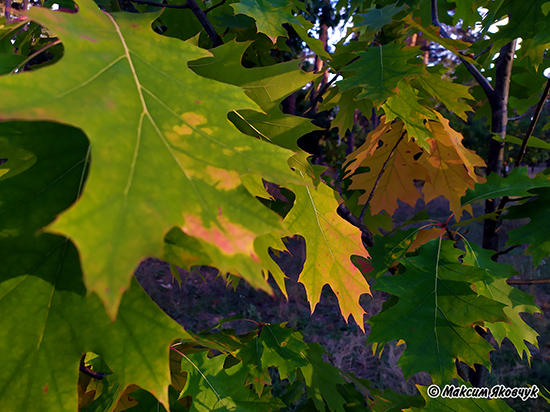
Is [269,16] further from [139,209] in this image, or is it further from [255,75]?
[139,209]

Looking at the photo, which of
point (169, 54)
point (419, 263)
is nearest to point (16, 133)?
point (169, 54)

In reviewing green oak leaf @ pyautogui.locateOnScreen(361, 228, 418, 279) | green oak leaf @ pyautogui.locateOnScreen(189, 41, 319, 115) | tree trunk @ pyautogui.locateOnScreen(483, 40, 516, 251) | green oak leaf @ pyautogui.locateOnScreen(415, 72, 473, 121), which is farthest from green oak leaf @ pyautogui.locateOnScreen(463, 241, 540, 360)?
green oak leaf @ pyautogui.locateOnScreen(189, 41, 319, 115)

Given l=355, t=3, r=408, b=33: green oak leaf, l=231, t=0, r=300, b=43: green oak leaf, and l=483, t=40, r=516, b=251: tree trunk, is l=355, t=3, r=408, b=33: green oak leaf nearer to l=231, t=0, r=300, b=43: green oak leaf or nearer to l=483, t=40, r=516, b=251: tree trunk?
l=231, t=0, r=300, b=43: green oak leaf

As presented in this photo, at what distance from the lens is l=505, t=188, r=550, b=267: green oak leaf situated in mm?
1285

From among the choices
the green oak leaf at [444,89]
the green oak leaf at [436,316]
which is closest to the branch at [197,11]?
the green oak leaf at [444,89]

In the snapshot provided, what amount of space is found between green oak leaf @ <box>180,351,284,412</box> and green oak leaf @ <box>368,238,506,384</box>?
42 cm

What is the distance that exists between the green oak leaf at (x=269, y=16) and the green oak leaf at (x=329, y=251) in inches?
20.7

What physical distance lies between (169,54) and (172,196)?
11.9 inches

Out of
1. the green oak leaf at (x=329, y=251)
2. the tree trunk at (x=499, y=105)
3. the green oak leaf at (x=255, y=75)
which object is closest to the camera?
the green oak leaf at (x=255, y=75)

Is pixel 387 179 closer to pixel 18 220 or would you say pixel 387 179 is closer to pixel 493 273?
pixel 493 273

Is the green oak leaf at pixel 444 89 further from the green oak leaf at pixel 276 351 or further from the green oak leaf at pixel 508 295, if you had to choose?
the green oak leaf at pixel 276 351

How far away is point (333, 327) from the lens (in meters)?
5.49

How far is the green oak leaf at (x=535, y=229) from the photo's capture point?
1285 millimetres

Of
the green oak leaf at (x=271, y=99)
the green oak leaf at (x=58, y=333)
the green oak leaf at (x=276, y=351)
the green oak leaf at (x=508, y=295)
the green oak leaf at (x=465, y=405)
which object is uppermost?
the green oak leaf at (x=271, y=99)
